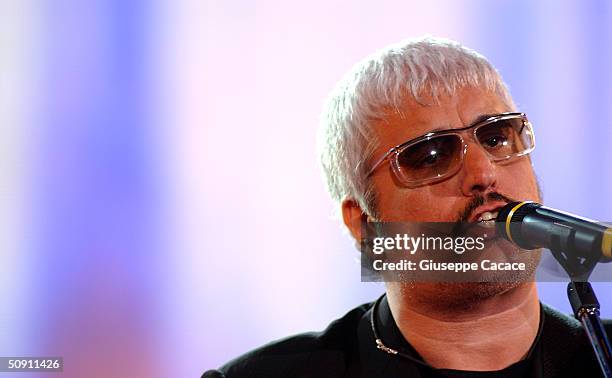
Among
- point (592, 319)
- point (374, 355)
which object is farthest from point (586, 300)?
point (374, 355)

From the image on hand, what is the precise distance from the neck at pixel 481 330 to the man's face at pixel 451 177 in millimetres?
218

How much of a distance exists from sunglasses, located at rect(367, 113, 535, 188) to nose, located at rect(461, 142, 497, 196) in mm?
15

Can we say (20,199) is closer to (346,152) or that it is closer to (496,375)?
(346,152)

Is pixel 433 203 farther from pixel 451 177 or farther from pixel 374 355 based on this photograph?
pixel 374 355

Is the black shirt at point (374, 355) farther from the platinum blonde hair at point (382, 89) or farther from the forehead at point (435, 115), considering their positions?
the forehead at point (435, 115)

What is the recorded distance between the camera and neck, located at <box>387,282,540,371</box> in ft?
6.20

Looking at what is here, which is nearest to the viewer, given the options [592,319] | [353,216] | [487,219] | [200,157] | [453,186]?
[592,319]

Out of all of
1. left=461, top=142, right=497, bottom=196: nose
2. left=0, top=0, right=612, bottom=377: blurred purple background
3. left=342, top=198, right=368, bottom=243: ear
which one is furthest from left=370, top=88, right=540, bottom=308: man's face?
left=0, top=0, right=612, bottom=377: blurred purple background

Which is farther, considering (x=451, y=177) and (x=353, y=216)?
(x=353, y=216)

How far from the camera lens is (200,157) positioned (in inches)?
93.7

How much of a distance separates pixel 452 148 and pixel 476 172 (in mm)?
97

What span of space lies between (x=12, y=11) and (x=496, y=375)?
1.73 m

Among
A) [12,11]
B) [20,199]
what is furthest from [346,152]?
[12,11]

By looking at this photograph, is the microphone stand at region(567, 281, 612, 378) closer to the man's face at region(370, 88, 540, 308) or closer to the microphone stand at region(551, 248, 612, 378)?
the microphone stand at region(551, 248, 612, 378)
